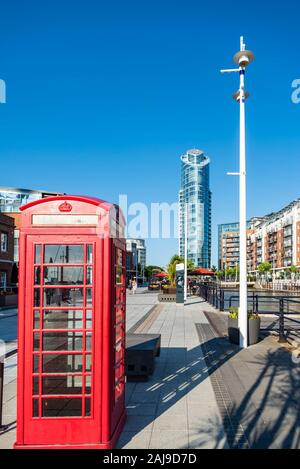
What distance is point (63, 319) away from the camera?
4.37 metres

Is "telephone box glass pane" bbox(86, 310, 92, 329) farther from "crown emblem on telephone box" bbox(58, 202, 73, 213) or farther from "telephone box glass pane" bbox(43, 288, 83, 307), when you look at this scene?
"crown emblem on telephone box" bbox(58, 202, 73, 213)

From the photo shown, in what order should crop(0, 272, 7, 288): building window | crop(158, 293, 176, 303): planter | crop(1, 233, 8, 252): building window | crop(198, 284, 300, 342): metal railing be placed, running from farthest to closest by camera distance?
crop(0, 272, 7, 288): building window < crop(1, 233, 8, 252): building window < crop(158, 293, 176, 303): planter < crop(198, 284, 300, 342): metal railing

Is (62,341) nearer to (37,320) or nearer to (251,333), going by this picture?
(37,320)

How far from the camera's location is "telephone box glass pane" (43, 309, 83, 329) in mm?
4246

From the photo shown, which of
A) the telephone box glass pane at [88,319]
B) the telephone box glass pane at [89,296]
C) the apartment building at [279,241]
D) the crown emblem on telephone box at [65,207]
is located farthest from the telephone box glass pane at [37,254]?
the apartment building at [279,241]

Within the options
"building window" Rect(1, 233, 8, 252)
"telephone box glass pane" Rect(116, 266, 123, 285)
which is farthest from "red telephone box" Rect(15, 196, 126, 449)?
"building window" Rect(1, 233, 8, 252)

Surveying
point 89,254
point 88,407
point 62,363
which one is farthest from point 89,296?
point 88,407

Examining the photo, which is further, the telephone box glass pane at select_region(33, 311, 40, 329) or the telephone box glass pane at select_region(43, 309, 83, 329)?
the telephone box glass pane at select_region(43, 309, 83, 329)

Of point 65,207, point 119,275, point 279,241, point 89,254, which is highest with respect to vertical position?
point 279,241

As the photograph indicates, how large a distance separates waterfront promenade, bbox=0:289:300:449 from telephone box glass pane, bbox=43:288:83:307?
5.78 ft

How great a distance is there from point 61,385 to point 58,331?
0.67 m

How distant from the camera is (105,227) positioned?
165 inches

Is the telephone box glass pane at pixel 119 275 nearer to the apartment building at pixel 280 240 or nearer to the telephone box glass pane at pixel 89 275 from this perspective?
the telephone box glass pane at pixel 89 275
